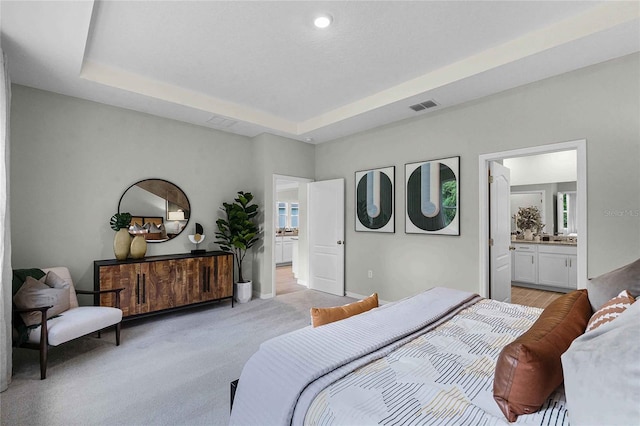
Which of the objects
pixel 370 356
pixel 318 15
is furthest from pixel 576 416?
Answer: pixel 318 15

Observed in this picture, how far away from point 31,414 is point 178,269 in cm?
204

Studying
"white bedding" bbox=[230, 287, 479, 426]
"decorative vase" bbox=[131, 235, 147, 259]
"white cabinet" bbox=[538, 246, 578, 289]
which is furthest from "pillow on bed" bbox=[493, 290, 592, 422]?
"white cabinet" bbox=[538, 246, 578, 289]

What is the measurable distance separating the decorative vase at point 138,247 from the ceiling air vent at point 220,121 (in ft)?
6.08

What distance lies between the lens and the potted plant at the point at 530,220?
613 centimetres

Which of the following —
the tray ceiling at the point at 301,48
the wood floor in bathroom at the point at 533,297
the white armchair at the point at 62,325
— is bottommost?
the wood floor in bathroom at the point at 533,297

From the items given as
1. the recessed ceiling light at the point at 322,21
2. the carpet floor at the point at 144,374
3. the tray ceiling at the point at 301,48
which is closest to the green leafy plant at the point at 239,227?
the carpet floor at the point at 144,374

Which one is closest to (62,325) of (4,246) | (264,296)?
(4,246)

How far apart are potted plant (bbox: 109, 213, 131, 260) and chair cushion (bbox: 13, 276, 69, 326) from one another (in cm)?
88

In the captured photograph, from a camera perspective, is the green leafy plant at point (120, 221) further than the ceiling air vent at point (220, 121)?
No

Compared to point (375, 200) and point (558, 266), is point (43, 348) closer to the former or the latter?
point (375, 200)

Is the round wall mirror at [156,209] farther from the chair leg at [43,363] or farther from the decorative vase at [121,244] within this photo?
the chair leg at [43,363]

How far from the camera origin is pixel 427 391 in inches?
45.9

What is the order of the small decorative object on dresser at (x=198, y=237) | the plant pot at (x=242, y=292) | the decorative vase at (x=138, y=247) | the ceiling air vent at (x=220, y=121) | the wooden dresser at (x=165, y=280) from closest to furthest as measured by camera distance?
1. the wooden dresser at (x=165, y=280)
2. the decorative vase at (x=138, y=247)
3. the ceiling air vent at (x=220, y=121)
4. the small decorative object on dresser at (x=198, y=237)
5. the plant pot at (x=242, y=292)

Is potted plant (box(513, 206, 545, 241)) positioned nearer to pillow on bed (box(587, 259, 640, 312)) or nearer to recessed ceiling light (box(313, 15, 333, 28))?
pillow on bed (box(587, 259, 640, 312))
